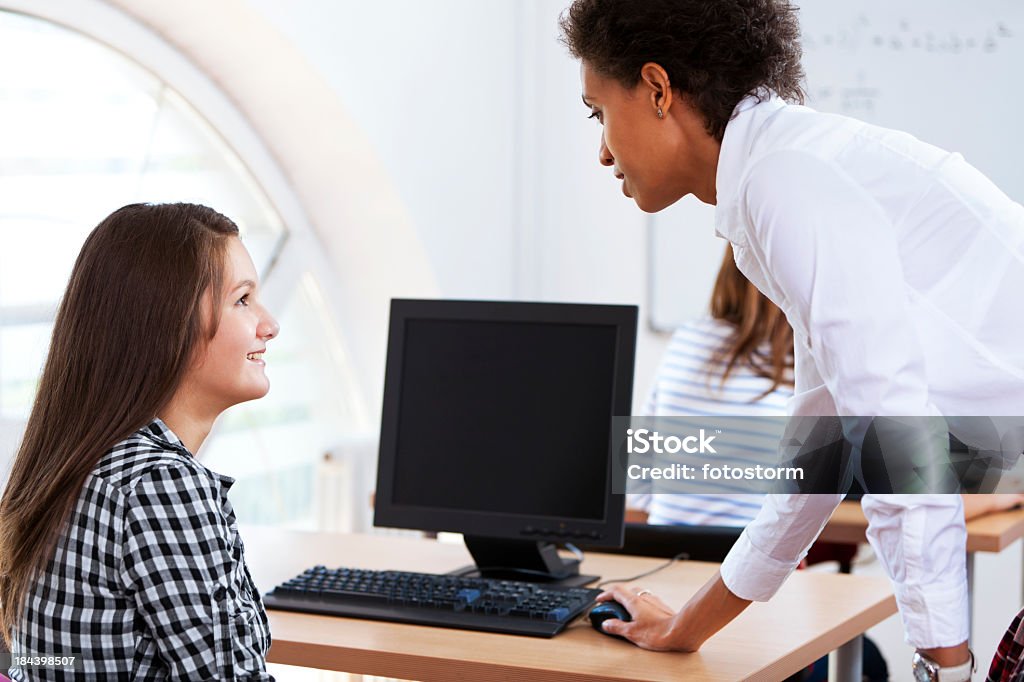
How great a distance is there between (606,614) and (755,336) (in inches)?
37.1

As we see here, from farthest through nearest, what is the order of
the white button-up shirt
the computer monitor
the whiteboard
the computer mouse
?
the whiteboard
the computer monitor
the computer mouse
the white button-up shirt

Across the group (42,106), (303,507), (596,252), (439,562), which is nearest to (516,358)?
(439,562)

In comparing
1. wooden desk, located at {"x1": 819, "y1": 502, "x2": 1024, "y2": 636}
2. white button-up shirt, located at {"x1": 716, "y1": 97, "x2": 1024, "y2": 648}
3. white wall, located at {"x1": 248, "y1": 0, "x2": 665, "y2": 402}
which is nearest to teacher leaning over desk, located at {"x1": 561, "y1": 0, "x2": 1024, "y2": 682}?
white button-up shirt, located at {"x1": 716, "y1": 97, "x2": 1024, "y2": 648}

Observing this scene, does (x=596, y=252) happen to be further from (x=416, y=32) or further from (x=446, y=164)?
(x=416, y=32)

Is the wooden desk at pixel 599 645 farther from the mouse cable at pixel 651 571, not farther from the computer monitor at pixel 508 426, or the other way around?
the computer monitor at pixel 508 426

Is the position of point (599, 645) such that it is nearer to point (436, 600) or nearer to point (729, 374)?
point (436, 600)

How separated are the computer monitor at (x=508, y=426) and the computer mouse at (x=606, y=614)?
148mm

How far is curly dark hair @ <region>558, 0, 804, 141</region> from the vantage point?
3.59 feet

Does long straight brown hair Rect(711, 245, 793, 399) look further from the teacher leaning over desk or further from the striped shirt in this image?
the teacher leaning over desk

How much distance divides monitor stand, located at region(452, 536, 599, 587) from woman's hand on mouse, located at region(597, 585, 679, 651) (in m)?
0.24

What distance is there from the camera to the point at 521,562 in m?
1.73

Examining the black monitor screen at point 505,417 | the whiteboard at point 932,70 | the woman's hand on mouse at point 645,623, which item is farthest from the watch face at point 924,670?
the whiteboard at point 932,70

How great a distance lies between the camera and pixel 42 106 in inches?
90.4

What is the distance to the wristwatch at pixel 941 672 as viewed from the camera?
41.6 inches
